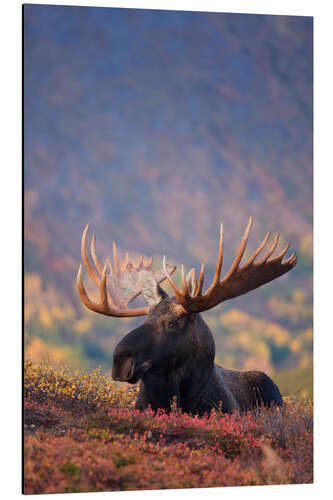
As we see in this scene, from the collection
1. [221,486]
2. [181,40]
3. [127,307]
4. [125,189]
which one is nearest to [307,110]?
[181,40]

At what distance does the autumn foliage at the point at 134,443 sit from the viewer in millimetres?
6230

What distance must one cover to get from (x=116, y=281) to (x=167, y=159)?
1.01 meters

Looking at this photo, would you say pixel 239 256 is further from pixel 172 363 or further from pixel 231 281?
pixel 172 363

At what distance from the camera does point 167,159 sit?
707 centimetres

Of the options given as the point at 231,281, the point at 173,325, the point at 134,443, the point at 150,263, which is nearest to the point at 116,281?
the point at 150,263

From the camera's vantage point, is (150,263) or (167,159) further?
(167,159)

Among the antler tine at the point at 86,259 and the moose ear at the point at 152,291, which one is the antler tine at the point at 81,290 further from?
the moose ear at the point at 152,291

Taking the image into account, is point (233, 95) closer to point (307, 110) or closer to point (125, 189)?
point (307, 110)

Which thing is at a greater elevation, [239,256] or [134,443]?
[239,256]

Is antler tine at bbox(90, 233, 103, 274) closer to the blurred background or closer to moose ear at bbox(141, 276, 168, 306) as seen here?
the blurred background

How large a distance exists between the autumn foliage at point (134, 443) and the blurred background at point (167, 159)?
0.26 metres

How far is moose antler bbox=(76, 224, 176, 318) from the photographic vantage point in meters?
6.70

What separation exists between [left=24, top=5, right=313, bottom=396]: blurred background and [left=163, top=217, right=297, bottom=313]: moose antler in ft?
1.16

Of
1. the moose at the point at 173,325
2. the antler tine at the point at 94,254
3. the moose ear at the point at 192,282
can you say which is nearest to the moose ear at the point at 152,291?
the moose at the point at 173,325
